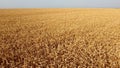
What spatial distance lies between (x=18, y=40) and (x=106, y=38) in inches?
166

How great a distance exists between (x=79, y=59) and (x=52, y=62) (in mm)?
951

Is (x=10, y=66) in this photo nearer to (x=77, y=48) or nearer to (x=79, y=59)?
(x=79, y=59)

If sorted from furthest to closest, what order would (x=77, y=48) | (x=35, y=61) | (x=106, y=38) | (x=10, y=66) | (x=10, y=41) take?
(x=106, y=38) → (x=10, y=41) → (x=77, y=48) → (x=35, y=61) → (x=10, y=66)

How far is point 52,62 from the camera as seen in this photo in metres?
5.50

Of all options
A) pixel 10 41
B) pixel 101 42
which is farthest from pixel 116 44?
pixel 10 41

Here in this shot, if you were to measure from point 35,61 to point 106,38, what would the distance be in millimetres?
4539

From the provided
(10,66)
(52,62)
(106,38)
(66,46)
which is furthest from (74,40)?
(10,66)

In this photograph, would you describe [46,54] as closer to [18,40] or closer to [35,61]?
[35,61]

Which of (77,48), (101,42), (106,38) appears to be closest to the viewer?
(77,48)

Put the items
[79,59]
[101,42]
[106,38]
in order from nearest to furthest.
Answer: [79,59] < [101,42] < [106,38]

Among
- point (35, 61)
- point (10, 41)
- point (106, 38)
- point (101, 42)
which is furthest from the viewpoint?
point (106, 38)

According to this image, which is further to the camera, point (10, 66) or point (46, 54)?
point (46, 54)

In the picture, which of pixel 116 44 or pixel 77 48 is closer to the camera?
pixel 77 48

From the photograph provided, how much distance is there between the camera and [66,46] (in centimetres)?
716
